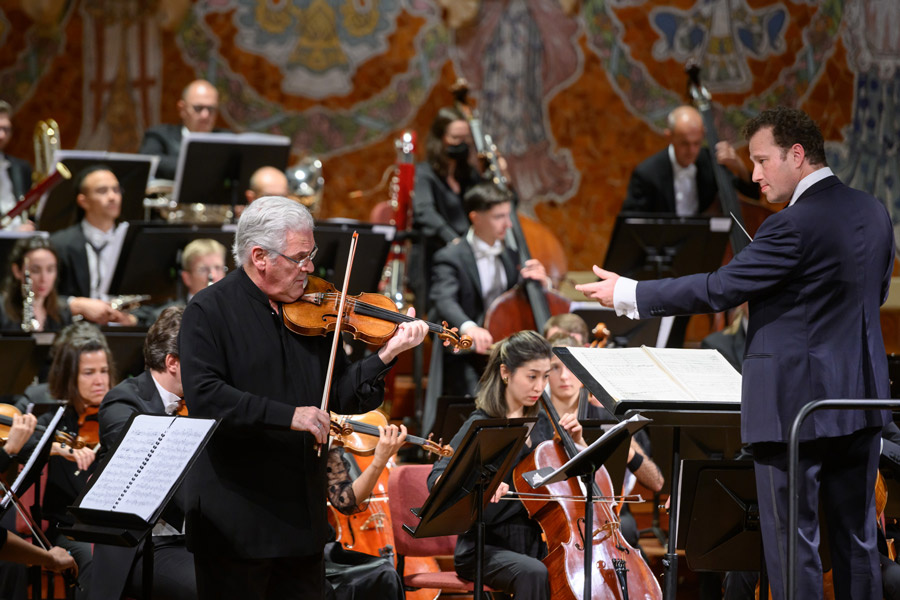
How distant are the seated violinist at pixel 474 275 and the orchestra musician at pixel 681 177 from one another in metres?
1.11

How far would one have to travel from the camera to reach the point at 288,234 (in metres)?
2.83

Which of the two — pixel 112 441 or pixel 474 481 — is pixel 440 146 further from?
pixel 112 441

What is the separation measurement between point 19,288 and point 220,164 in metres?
1.24

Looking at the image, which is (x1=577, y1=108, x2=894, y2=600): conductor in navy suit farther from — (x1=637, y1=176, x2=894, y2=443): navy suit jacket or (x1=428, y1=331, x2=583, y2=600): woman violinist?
(x1=428, y1=331, x2=583, y2=600): woman violinist

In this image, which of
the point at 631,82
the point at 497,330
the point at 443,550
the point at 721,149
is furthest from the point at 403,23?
the point at 443,550

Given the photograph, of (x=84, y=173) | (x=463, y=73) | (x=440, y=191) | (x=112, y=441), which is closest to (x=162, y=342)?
(x=112, y=441)

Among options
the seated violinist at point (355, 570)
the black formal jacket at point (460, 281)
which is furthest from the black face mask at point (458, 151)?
the seated violinist at point (355, 570)

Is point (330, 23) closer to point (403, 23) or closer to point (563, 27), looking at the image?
point (403, 23)

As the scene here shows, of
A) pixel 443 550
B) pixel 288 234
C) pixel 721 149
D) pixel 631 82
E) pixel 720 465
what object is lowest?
pixel 443 550

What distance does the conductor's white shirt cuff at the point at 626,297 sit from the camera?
10.1ft

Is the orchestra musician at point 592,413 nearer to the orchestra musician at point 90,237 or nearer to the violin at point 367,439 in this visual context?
the violin at point 367,439

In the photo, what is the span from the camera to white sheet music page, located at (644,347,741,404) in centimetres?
314

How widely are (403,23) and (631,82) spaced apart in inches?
67.2

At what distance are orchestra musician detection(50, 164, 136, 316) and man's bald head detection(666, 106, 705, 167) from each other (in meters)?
3.02
